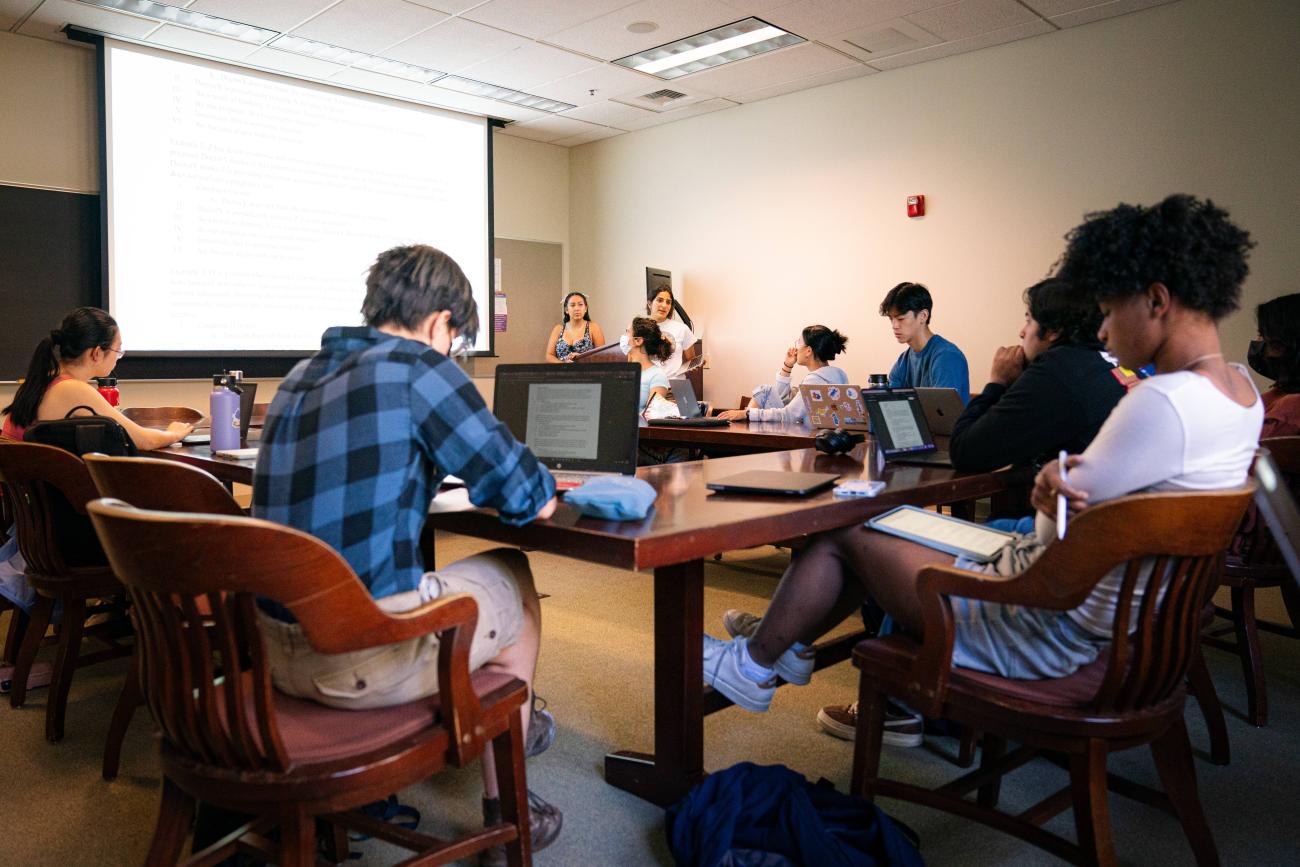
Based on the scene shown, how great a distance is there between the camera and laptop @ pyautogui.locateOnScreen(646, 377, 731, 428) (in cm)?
383

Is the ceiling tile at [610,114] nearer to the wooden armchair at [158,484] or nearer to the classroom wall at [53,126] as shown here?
the classroom wall at [53,126]

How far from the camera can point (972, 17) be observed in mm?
4852

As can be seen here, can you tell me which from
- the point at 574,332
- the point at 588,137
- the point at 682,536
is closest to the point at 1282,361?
the point at 682,536

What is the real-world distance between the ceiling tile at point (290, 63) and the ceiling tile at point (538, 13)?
1.29 meters

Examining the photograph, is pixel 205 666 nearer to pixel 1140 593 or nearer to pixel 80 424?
pixel 1140 593

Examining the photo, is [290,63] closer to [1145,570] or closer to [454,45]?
[454,45]

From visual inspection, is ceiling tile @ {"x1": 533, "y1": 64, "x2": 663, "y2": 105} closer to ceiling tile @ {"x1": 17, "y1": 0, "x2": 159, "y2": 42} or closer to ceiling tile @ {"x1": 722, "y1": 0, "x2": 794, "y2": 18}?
ceiling tile @ {"x1": 722, "y1": 0, "x2": 794, "y2": 18}

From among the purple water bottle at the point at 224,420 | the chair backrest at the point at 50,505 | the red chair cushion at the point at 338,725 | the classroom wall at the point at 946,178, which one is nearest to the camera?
the red chair cushion at the point at 338,725

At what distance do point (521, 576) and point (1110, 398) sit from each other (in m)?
1.37

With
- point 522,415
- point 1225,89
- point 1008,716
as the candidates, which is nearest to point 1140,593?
point 1008,716

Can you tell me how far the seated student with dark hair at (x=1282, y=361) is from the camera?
275 cm

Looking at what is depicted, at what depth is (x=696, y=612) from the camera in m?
1.73

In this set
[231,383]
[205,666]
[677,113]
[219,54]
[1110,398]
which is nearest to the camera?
[205,666]

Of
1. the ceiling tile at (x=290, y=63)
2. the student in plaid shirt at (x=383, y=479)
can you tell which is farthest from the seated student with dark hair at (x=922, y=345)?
the ceiling tile at (x=290, y=63)
